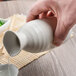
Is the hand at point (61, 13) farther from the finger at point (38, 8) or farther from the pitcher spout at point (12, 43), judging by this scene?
the pitcher spout at point (12, 43)

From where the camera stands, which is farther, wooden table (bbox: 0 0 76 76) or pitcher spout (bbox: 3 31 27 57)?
wooden table (bbox: 0 0 76 76)

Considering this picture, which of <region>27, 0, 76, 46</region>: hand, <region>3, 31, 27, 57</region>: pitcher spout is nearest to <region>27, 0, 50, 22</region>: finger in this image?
<region>27, 0, 76, 46</region>: hand

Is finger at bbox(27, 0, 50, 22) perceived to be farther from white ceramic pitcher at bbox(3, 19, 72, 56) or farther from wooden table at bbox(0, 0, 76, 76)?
wooden table at bbox(0, 0, 76, 76)

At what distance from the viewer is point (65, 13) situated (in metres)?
0.49

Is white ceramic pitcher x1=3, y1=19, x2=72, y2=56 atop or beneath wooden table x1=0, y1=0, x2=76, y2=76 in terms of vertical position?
atop

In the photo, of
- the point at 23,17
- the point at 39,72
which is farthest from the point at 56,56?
the point at 23,17

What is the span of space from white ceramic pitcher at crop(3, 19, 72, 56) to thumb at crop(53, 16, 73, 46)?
2 centimetres

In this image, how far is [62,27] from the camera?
1.65ft

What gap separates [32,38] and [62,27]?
9cm

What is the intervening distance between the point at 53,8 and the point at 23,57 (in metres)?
0.28

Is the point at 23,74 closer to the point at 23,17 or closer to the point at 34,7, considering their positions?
the point at 34,7

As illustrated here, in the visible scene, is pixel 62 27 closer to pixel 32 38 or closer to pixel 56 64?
pixel 32 38

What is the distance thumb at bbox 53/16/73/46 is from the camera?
0.49 metres

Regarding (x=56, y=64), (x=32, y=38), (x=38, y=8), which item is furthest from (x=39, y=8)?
(x=56, y=64)
